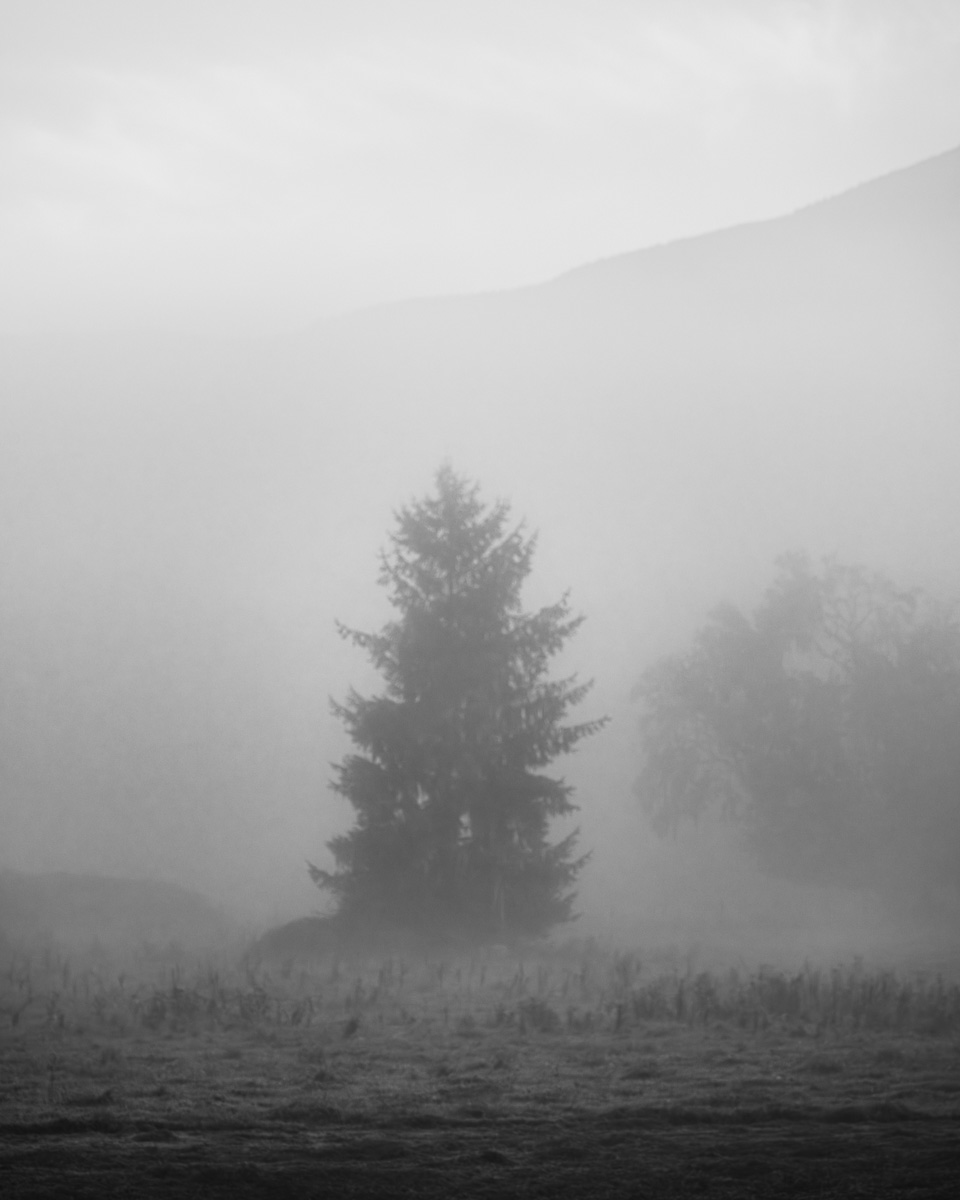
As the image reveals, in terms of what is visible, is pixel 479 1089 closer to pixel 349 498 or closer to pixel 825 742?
pixel 825 742

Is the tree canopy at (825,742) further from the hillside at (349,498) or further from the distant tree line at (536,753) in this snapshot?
the hillside at (349,498)

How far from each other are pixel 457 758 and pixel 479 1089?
12.3m

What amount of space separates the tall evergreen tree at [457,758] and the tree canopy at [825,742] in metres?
11.3

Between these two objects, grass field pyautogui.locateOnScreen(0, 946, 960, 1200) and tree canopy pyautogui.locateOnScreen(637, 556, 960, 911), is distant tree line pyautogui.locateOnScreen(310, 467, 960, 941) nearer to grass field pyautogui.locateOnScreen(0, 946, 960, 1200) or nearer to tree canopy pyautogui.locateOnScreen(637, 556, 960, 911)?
tree canopy pyautogui.locateOnScreen(637, 556, 960, 911)

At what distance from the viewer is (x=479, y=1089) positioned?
8812 millimetres

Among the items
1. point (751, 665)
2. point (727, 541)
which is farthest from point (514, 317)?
point (751, 665)

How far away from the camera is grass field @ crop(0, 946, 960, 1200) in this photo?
21.2 feet

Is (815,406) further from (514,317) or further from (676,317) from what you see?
(514,317)

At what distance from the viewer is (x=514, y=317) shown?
112688 millimetres

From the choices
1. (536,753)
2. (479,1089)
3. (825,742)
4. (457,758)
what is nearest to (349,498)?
(825,742)

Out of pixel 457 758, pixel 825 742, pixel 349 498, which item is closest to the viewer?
pixel 457 758

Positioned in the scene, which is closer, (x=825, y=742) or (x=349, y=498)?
(x=825, y=742)

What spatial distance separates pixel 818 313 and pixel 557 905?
104022mm

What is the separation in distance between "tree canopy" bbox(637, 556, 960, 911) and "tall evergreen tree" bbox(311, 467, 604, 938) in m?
11.3
